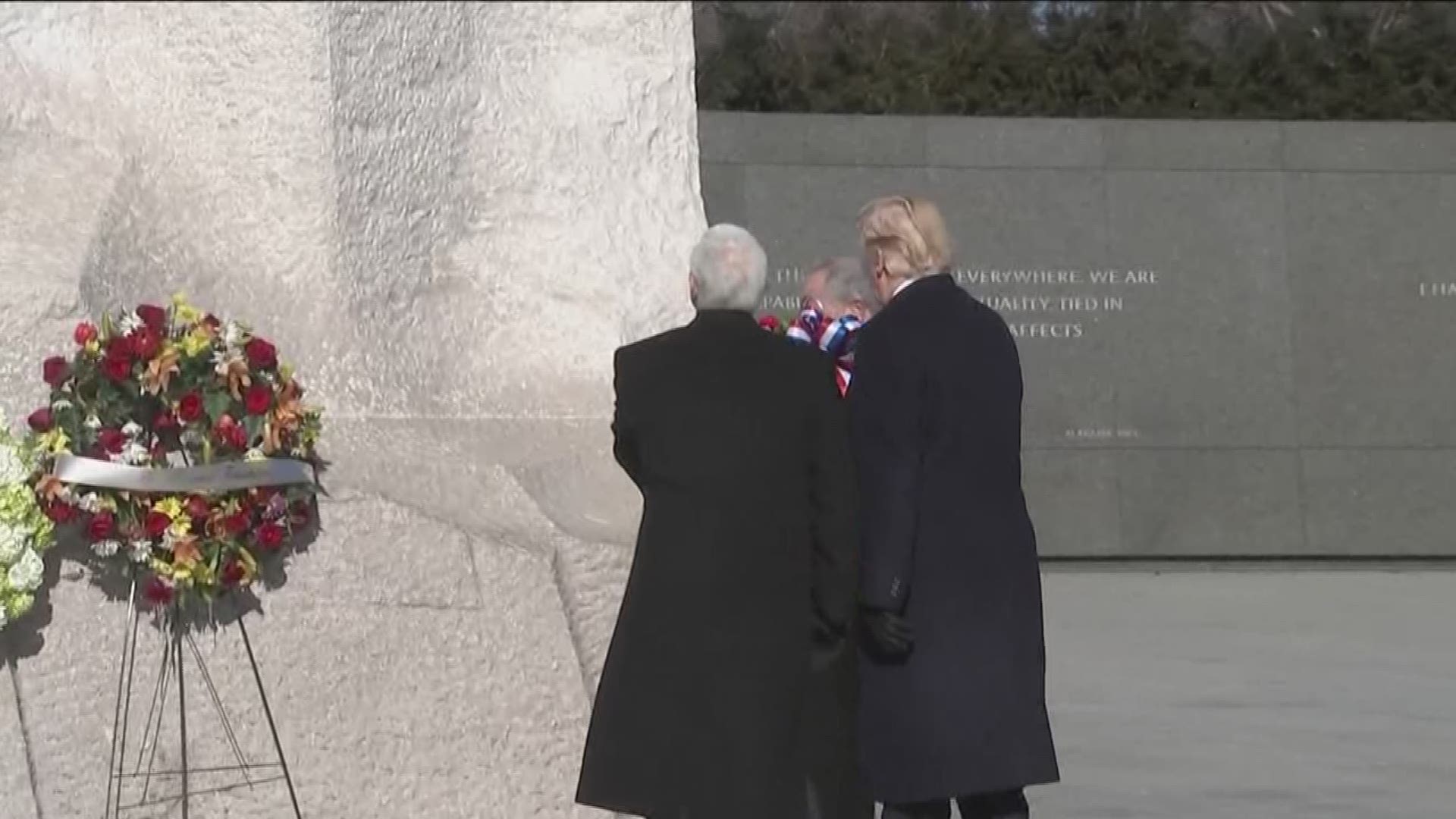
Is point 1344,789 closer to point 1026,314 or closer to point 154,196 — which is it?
point 154,196

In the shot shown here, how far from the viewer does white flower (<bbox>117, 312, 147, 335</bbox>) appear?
5.23m

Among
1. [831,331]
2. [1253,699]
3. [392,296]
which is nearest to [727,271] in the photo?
[392,296]

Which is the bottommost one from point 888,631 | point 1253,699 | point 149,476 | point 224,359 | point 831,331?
point 1253,699

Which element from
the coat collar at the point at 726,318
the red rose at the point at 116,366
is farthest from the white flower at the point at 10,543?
the coat collar at the point at 726,318

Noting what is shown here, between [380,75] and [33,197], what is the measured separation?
0.77 metres

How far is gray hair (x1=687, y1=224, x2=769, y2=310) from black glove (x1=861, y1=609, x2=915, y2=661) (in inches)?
25.4

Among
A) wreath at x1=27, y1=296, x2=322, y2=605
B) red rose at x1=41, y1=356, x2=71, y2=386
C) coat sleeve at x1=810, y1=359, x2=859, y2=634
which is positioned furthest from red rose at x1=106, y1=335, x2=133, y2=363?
coat sleeve at x1=810, y1=359, x2=859, y2=634

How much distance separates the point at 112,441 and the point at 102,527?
0.16 metres

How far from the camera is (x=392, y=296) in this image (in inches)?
230

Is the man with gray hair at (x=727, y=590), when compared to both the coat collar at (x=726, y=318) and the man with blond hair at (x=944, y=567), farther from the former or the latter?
the man with blond hair at (x=944, y=567)

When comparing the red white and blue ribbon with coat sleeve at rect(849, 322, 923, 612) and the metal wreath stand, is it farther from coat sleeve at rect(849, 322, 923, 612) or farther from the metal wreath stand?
the metal wreath stand

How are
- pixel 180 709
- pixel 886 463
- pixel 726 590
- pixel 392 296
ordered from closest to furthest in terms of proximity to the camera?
pixel 726 590, pixel 886 463, pixel 180 709, pixel 392 296

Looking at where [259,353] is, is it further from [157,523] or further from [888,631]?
[888,631]

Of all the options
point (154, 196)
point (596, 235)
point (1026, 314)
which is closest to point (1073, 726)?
point (596, 235)
